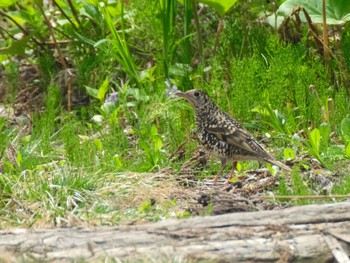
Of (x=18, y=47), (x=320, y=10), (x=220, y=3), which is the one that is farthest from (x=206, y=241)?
(x=18, y=47)

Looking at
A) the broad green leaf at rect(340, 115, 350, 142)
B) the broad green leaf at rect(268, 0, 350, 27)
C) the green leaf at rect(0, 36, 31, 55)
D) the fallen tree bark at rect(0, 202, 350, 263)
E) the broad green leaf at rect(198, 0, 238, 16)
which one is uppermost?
the broad green leaf at rect(198, 0, 238, 16)

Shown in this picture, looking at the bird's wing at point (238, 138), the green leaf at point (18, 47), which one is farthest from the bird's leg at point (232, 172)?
the green leaf at point (18, 47)

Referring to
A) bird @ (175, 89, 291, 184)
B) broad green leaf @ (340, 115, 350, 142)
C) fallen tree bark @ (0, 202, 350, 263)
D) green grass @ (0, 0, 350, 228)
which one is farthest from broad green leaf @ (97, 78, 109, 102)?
fallen tree bark @ (0, 202, 350, 263)

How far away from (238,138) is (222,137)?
0.16m

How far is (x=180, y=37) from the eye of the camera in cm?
990

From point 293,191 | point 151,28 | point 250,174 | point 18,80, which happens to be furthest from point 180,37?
point 293,191

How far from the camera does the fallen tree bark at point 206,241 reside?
445cm

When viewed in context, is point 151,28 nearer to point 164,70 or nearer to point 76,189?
point 164,70

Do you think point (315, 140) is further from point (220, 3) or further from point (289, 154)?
point (220, 3)

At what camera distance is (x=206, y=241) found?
4.55m

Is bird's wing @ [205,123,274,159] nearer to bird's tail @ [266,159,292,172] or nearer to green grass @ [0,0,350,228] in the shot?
bird's tail @ [266,159,292,172]

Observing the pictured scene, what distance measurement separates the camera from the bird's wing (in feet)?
23.0

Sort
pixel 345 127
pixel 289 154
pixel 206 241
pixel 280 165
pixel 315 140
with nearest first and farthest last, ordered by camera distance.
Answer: pixel 206 241, pixel 280 165, pixel 315 140, pixel 289 154, pixel 345 127

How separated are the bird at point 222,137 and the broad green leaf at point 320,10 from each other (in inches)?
67.0
